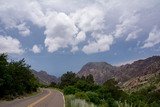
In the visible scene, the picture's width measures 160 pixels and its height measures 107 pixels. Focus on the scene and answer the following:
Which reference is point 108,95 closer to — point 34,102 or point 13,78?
point 13,78

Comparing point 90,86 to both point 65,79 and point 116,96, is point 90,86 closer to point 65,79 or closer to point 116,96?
point 116,96

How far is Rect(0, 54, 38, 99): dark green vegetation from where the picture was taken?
5828cm

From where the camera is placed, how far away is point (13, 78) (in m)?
68.2

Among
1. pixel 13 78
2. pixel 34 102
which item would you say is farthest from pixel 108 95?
pixel 34 102

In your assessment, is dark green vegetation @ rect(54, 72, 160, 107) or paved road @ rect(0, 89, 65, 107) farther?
dark green vegetation @ rect(54, 72, 160, 107)

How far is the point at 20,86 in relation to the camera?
71.3 metres

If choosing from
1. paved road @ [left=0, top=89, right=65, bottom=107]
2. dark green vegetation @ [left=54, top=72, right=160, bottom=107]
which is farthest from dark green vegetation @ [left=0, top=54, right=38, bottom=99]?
dark green vegetation @ [left=54, top=72, right=160, bottom=107]

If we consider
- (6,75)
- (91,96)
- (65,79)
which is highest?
(65,79)

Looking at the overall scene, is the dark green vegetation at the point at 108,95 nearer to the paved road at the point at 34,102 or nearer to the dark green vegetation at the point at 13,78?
the paved road at the point at 34,102

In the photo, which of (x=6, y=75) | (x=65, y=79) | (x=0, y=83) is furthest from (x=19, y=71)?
(x=65, y=79)

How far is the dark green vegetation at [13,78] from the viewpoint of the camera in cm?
5828

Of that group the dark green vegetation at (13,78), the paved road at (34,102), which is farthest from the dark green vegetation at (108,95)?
the dark green vegetation at (13,78)

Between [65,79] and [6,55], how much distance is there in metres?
87.6

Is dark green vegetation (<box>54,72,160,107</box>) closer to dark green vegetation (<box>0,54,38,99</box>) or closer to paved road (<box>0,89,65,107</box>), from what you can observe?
paved road (<box>0,89,65,107</box>)
